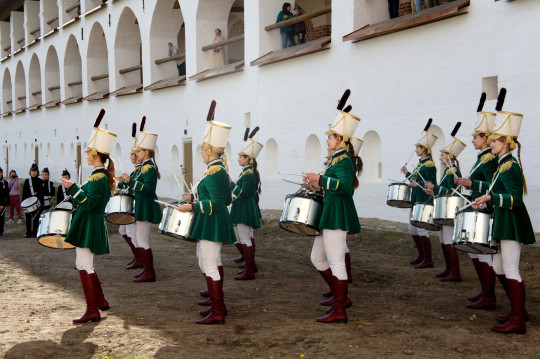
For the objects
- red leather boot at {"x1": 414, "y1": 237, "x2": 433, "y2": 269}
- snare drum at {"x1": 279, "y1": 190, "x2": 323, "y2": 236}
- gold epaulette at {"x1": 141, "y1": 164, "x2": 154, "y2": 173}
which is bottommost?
red leather boot at {"x1": 414, "y1": 237, "x2": 433, "y2": 269}

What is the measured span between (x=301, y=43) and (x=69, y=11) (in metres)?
18.9

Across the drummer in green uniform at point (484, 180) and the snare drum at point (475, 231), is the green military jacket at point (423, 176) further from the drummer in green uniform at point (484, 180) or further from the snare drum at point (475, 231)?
the snare drum at point (475, 231)

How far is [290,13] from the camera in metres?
17.9

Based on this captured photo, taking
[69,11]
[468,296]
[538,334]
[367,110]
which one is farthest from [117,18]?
[538,334]

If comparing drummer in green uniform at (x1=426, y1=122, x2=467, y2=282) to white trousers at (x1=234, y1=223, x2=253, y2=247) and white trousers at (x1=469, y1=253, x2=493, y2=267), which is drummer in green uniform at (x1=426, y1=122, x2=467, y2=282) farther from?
white trousers at (x1=234, y1=223, x2=253, y2=247)

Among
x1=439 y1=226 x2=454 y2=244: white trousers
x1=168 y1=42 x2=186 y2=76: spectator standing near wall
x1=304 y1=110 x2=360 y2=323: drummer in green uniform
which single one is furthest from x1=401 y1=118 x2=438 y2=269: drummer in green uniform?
x1=168 y1=42 x2=186 y2=76: spectator standing near wall

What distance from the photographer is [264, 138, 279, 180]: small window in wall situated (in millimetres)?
18094

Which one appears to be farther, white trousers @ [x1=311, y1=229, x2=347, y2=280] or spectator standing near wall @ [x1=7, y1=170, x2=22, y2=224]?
spectator standing near wall @ [x1=7, y1=170, x2=22, y2=224]

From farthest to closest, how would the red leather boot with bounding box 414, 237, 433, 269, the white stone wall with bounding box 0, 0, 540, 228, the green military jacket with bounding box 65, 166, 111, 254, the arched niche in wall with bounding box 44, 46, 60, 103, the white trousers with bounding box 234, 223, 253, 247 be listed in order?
the arched niche in wall with bounding box 44, 46, 60, 103, the white stone wall with bounding box 0, 0, 540, 228, the red leather boot with bounding box 414, 237, 433, 269, the white trousers with bounding box 234, 223, 253, 247, the green military jacket with bounding box 65, 166, 111, 254

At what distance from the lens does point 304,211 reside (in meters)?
7.03


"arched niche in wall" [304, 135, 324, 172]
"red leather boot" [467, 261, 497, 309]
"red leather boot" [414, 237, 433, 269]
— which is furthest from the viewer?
"arched niche in wall" [304, 135, 324, 172]

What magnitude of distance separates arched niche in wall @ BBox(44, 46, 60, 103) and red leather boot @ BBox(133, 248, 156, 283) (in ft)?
93.8

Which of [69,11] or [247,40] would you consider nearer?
[247,40]

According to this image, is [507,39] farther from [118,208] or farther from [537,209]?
[118,208]
